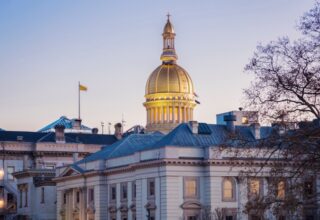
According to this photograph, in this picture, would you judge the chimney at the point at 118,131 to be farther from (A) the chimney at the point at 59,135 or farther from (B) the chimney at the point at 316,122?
(B) the chimney at the point at 316,122

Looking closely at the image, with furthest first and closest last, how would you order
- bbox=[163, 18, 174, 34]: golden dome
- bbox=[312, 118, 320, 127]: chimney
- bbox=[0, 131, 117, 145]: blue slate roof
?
bbox=[163, 18, 174, 34]: golden dome → bbox=[0, 131, 117, 145]: blue slate roof → bbox=[312, 118, 320, 127]: chimney

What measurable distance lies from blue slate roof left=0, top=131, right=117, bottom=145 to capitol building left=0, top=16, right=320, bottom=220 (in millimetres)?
148

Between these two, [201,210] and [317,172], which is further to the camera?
[201,210]

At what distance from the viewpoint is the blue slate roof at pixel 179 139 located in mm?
87938

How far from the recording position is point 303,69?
45625 millimetres

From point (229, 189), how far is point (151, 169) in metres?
7.67

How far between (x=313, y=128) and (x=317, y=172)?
3.70 meters

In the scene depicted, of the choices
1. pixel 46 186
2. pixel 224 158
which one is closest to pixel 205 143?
pixel 224 158

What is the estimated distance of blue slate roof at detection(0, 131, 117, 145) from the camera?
130m

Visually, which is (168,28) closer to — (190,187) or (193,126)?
(193,126)

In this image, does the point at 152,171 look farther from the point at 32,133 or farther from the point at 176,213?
the point at 32,133

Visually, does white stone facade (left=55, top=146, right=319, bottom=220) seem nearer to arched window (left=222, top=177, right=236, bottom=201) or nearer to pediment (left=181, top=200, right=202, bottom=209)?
pediment (left=181, top=200, right=202, bottom=209)

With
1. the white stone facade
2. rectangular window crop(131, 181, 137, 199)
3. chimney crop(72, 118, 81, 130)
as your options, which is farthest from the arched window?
chimney crop(72, 118, 81, 130)

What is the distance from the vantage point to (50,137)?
431ft
